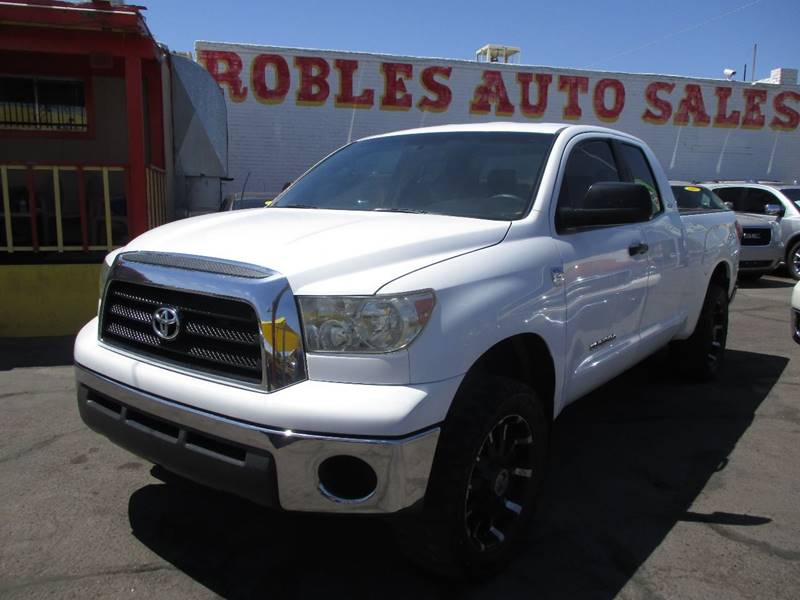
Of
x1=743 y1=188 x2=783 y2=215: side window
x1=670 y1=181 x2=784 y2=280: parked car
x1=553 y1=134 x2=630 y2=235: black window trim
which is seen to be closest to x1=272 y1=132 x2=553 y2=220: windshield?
x1=553 y1=134 x2=630 y2=235: black window trim

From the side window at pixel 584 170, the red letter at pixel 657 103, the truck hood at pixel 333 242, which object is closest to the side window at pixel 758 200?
the red letter at pixel 657 103

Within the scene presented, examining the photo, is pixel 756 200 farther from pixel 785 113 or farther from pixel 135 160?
pixel 135 160

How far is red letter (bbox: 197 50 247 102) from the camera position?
565 inches

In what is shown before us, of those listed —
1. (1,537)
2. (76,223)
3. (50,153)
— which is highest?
(50,153)

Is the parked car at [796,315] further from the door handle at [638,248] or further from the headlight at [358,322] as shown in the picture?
the headlight at [358,322]

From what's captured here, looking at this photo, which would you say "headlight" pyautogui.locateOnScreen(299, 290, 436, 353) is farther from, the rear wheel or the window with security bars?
the rear wheel

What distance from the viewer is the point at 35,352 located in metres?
6.15

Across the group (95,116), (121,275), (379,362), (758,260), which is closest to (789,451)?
(379,362)

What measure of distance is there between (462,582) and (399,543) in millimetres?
314

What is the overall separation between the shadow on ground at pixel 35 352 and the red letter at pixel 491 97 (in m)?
11.7

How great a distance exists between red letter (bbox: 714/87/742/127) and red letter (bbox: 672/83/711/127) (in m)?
0.41

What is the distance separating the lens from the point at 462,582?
260 cm

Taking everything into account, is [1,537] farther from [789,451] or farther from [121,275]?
[789,451]

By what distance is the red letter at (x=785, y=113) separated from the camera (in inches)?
729
